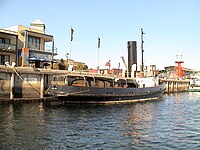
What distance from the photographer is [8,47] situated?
133 ft

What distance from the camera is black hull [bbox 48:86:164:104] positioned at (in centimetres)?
2944

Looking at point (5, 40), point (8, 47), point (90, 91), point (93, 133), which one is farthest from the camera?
point (5, 40)

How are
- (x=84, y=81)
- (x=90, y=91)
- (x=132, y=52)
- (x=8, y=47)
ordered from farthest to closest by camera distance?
(x=132, y=52) < (x=8, y=47) < (x=84, y=81) < (x=90, y=91)

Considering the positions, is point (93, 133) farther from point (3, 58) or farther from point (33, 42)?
point (33, 42)

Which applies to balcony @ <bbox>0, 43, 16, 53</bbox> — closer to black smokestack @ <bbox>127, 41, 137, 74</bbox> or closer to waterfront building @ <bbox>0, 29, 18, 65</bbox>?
waterfront building @ <bbox>0, 29, 18, 65</bbox>

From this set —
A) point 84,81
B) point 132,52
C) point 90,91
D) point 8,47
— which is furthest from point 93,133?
point 132,52

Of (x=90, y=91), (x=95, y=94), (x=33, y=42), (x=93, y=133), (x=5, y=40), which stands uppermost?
(x=33, y=42)

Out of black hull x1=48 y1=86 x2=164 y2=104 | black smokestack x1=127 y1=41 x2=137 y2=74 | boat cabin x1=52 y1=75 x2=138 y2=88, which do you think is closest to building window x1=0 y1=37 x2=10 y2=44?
boat cabin x1=52 y1=75 x2=138 y2=88

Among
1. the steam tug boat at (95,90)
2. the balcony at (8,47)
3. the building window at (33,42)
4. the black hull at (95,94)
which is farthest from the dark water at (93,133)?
the building window at (33,42)

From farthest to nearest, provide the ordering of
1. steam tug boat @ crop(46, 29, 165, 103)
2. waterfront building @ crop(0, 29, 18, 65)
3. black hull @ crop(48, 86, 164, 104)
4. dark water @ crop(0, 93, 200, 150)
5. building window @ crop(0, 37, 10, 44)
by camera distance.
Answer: building window @ crop(0, 37, 10, 44), waterfront building @ crop(0, 29, 18, 65), steam tug boat @ crop(46, 29, 165, 103), black hull @ crop(48, 86, 164, 104), dark water @ crop(0, 93, 200, 150)

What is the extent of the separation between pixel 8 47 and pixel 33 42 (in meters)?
6.21

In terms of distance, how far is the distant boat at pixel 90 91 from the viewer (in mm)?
29531

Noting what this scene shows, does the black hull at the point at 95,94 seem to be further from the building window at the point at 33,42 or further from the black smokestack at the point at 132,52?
the building window at the point at 33,42

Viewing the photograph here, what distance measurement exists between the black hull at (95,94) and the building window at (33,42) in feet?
59.6
